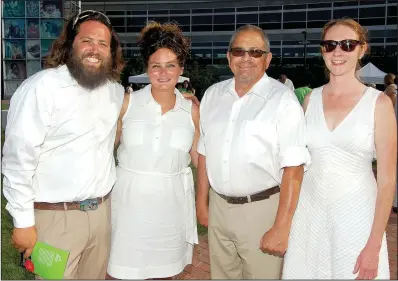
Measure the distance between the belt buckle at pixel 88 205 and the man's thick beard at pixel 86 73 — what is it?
0.70m

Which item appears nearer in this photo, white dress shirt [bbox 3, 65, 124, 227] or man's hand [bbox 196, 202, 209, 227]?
white dress shirt [bbox 3, 65, 124, 227]

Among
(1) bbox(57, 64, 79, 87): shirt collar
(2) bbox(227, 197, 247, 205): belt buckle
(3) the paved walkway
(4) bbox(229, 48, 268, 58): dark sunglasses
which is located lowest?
(3) the paved walkway

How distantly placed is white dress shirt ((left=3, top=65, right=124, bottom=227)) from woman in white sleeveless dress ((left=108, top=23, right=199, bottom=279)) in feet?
0.61

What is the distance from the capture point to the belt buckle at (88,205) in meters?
3.00

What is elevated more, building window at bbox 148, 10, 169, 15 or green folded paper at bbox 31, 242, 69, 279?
building window at bbox 148, 10, 169, 15

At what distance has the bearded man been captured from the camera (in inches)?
108

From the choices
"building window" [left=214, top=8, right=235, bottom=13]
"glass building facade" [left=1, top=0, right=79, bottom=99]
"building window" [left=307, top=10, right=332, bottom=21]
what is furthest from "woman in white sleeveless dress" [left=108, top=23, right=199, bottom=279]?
"building window" [left=214, top=8, right=235, bottom=13]

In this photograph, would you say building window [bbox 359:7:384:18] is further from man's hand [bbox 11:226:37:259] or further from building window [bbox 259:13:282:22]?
man's hand [bbox 11:226:37:259]

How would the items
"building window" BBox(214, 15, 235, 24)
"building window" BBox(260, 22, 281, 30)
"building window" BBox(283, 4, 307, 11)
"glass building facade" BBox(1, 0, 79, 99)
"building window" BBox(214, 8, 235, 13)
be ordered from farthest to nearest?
1. "building window" BBox(214, 15, 235, 24)
2. "building window" BBox(214, 8, 235, 13)
3. "building window" BBox(260, 22, 281, 30)
4. "glass building facade" BBox(1, 0, 79, 99)
5. "building window" BBox(283, 4, 307, 11)

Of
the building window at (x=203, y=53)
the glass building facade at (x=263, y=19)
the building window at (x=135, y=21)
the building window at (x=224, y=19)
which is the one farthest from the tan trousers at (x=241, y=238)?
the building window at (x=135, y=21)

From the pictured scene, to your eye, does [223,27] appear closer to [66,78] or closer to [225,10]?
[225,10]

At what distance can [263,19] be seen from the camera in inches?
2242

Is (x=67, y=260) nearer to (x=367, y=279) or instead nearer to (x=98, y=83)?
(x=98, y=83)

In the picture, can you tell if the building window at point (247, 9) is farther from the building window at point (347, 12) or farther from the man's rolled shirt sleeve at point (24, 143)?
the man's rolled shirt sleeve at point (24, 143)
